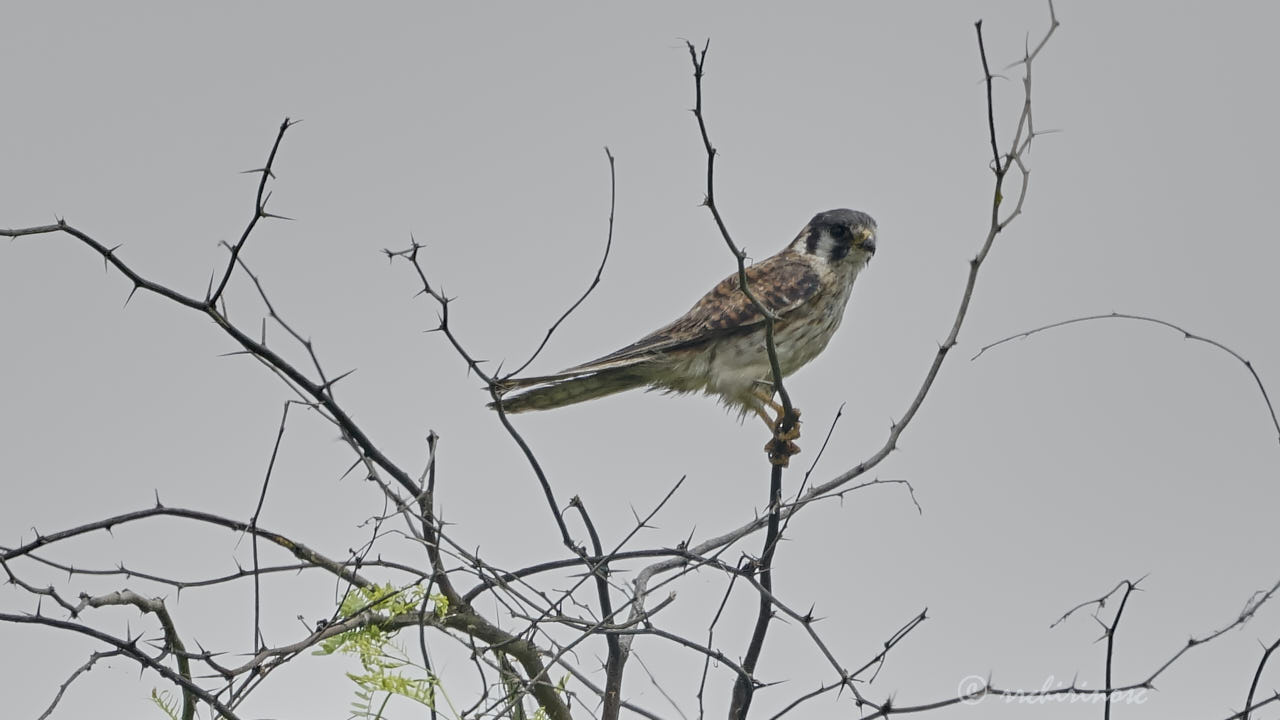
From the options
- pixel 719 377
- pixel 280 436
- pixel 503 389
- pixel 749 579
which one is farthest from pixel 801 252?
pixel 280 436

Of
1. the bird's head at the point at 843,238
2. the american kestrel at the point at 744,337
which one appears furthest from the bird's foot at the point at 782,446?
the bird's head at the point at 843,238

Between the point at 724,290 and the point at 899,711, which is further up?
the point at 724,290

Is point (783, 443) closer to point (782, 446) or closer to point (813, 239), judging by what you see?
point (782, 446)

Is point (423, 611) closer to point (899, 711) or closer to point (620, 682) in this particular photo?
point (620, 682)

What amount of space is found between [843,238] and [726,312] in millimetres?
789

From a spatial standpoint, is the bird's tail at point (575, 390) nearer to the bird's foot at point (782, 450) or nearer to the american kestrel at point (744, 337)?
the american kestrel at point (744, 337)

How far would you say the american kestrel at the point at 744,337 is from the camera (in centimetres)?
496

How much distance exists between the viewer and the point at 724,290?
5457 millimetres

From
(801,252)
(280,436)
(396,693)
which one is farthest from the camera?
(801,252)

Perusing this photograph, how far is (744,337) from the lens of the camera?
511 cm

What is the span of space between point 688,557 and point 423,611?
2.18ft

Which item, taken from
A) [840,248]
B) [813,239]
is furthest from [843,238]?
[813,239]

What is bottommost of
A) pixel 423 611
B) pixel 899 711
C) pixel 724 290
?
pixel 899 711

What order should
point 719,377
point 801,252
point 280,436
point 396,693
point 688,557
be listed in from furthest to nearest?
point 801,252
point 719,377
point 688,557
point 280,436
point 396,693
